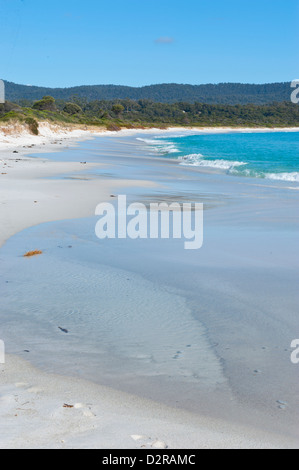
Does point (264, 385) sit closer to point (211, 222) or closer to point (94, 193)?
point (211, 222)

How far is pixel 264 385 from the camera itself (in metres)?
3.23

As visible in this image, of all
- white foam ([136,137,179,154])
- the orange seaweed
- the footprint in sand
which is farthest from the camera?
white foam ([136,137,179,154])

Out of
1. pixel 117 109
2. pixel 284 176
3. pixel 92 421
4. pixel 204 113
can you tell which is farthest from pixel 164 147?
pixel 204 113

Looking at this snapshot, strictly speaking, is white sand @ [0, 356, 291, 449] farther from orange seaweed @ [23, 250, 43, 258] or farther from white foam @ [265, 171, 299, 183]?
white foam @ [265, 171, 299, 183]

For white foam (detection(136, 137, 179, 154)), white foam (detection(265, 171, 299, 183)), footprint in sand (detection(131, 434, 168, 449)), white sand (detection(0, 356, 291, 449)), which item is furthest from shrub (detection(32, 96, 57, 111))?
footprint in sand (detection(131, 434, 168, 449))

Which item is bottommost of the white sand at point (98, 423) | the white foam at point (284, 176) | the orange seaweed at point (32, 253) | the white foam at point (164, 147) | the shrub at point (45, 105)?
the white sand at point (98, 423)

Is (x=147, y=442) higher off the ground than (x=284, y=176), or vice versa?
(x=284, y=176)

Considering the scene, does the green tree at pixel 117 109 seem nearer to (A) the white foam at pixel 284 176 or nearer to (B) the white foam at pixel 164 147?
(B) the white foam at pixel 164 147

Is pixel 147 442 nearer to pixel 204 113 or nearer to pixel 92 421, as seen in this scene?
pixel 92 421

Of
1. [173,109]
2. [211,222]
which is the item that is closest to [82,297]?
[211,222]

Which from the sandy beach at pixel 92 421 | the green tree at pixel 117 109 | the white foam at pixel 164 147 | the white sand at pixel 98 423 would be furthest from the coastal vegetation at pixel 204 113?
the white sand at pixel 98 423

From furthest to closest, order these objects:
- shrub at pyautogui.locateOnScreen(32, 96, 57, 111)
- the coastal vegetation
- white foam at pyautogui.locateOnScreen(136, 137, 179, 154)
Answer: the coastal vegetation, shrub at pyautogui.locateOnScreen(32, 96, 57, 111), white foam at pyautogui.locateOnScreen(136, 137, 179, 154)

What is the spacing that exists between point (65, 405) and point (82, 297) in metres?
2.03

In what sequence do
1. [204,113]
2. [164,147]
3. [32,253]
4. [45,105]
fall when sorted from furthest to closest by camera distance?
[204,113] → [45,105] → [164,147] → [32,253]
